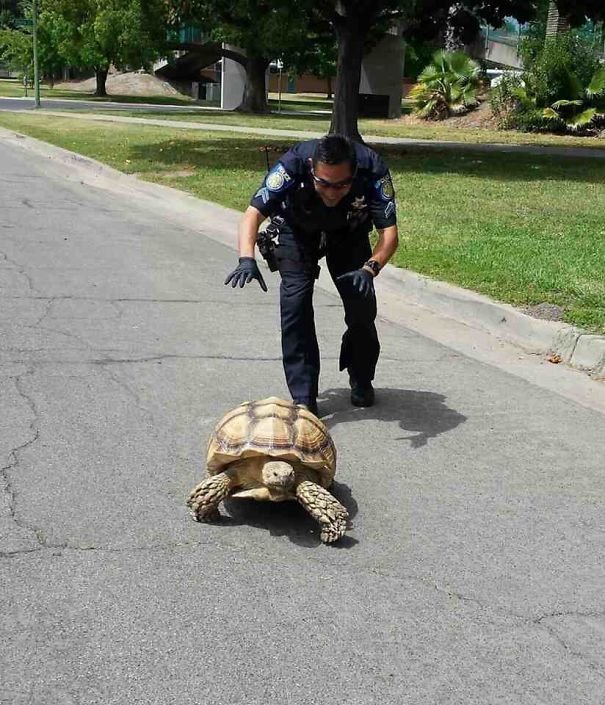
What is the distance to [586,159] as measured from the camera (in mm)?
20781

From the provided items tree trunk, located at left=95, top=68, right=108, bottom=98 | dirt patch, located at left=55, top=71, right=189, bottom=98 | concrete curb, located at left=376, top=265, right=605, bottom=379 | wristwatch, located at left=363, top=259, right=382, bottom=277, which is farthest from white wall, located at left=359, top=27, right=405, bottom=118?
wristwatch, located at left=363, top=259, right=382, bottom=277

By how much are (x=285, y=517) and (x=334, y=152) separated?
1.74 metres

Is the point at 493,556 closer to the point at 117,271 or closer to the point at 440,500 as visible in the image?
the point at 440,500

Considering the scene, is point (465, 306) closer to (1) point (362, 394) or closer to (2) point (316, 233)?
(1) point (362, 394)

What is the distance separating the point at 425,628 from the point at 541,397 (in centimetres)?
303

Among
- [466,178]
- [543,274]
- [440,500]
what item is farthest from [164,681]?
Answer: [466,178]

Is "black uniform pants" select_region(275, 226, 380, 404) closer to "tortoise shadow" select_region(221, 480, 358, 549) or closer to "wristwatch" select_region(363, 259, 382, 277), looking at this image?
"wristwatch" select_region(363, 259, 382, 277)

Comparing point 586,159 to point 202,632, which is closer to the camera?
point 202,632

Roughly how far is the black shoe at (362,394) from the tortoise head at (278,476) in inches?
70.8

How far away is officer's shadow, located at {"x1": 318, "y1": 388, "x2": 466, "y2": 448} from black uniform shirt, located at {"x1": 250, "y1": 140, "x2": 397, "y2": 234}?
1098mm

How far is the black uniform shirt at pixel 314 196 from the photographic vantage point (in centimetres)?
498

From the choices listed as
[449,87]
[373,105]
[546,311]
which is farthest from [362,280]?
[373,105]

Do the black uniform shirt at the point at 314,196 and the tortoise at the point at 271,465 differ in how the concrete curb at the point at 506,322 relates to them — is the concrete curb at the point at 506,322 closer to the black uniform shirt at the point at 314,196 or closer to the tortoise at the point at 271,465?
the black uniform shirt at the point at 314,196

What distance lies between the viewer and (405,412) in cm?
567
